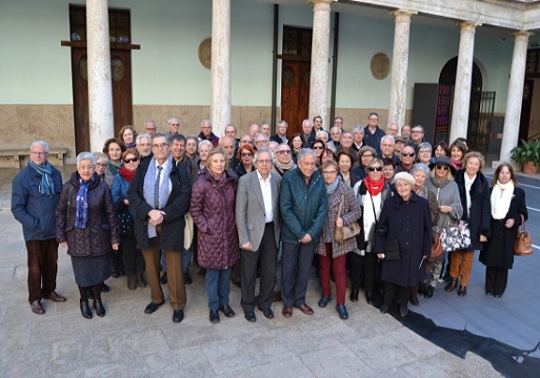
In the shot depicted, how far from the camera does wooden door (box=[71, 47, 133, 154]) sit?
37.2 ft

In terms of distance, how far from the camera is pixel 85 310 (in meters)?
4.69

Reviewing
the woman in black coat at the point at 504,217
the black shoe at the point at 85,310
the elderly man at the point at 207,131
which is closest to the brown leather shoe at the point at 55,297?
the black shoe at the point at 85,310

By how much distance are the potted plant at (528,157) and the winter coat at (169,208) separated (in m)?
13.1

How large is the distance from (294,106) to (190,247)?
383 inches

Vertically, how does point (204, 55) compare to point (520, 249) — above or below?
above

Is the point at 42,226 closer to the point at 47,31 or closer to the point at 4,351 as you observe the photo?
the point at 4,351

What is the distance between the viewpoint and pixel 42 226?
451 centimetres

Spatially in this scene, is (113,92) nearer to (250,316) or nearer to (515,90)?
(250,316)

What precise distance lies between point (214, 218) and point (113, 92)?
333 inches

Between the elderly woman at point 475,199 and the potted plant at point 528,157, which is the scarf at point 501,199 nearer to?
the elderly woman at point 475,199

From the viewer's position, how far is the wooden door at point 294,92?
45.0 ft

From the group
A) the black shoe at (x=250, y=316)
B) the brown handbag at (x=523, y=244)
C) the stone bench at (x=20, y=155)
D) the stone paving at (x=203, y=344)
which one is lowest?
the stone paving at (x=203, y=344)

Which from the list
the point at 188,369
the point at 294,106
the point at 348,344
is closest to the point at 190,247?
the point at 188,369

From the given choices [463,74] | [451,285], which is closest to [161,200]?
[451,285]
